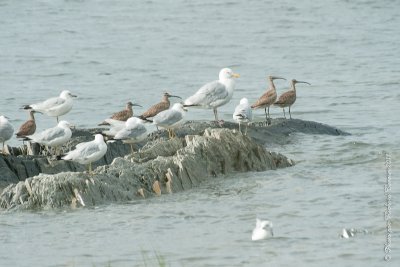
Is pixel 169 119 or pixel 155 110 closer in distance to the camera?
pixel 169 119

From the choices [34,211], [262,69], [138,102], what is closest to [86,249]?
[34,211]

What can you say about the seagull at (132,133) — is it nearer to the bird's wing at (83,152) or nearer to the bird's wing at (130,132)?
the bird's wing at (130,132)

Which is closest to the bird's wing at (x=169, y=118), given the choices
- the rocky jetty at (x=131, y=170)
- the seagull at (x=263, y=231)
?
the rocky jetty at (x=131, y=170)

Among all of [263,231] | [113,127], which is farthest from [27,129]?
[263,231]

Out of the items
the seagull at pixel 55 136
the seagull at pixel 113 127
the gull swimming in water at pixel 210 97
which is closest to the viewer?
the seagull at pixel 55 136

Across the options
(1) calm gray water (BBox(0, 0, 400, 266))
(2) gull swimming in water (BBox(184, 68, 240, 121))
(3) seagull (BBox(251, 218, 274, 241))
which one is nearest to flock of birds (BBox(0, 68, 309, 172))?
(2) gull swimming in water (BBox(184, 68, 240, 121))

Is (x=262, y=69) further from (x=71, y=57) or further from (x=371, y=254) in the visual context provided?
(x=371, y=254)

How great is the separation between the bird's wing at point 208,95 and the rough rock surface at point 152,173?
8.65 ft

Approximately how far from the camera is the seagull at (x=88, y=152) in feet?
41.4

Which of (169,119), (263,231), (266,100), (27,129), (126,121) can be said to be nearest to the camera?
(263,231)

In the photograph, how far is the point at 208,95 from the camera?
16938 mm

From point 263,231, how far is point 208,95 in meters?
6.90

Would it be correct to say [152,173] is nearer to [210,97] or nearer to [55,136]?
[55,136]

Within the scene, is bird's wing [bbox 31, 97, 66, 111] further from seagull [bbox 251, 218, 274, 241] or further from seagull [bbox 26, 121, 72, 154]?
seagull [bbox 251, 218, 274, 241]
